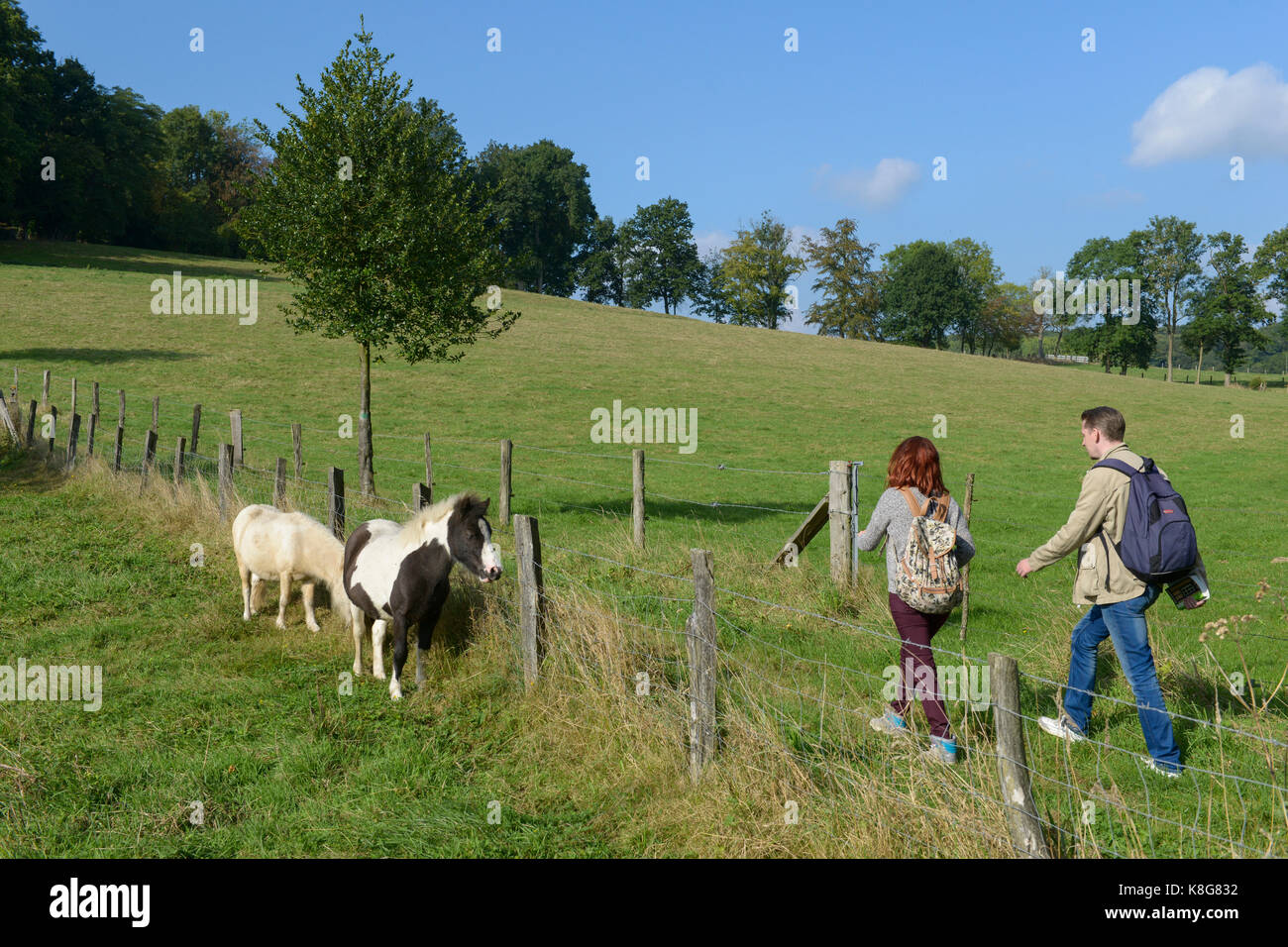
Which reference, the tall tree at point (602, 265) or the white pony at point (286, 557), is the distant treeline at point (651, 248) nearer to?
the tall tree at point (602, 265)

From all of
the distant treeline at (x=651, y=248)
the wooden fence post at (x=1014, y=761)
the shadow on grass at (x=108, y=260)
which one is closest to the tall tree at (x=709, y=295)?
the distant treeline at (x=651, y=248)

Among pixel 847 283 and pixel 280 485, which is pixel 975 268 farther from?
pixel 280 485

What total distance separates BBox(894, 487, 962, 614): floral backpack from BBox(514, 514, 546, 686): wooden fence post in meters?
2.59

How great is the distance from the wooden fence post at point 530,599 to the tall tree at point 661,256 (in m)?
104

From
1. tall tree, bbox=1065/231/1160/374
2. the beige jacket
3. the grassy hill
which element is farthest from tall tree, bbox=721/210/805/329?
the beige jacket

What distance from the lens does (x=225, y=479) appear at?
453 inches

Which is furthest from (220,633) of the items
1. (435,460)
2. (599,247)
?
(599,247)

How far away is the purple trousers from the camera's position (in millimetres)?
5551

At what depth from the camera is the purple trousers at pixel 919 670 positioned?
5551 millimetres

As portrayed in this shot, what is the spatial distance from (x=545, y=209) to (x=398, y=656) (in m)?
106

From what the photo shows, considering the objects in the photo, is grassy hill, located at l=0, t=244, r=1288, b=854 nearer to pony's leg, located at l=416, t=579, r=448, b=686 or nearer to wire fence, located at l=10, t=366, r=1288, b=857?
wire fence, located at l=10, t=366, r=1288, b=857
